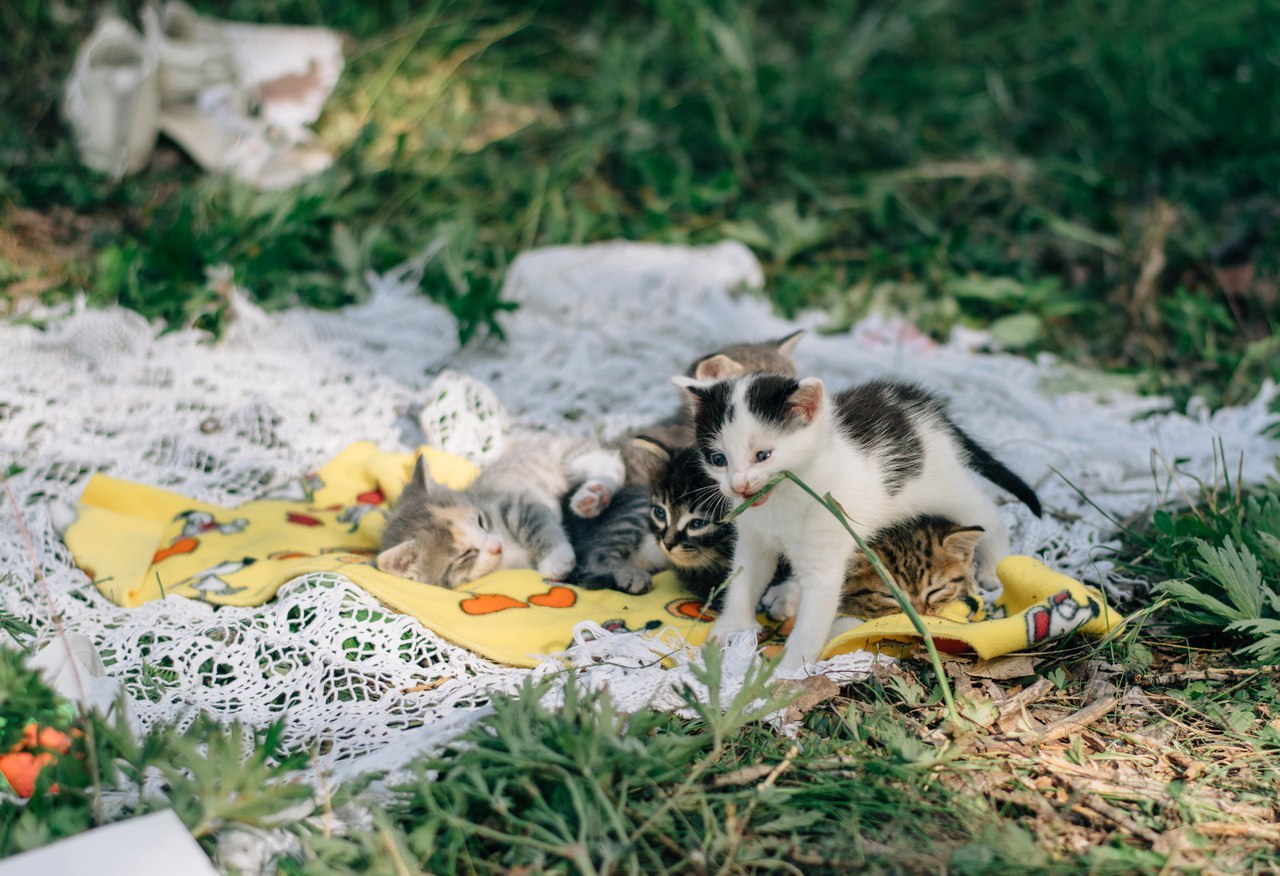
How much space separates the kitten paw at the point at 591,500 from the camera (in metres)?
3.18

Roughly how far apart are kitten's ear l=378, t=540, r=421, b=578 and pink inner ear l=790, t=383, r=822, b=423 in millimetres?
1155

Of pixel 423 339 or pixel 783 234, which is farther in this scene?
pixel 783 234

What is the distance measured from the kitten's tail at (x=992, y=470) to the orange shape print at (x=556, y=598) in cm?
108

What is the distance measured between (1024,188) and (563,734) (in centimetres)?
427

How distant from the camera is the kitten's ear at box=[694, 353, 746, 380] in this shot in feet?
9.62

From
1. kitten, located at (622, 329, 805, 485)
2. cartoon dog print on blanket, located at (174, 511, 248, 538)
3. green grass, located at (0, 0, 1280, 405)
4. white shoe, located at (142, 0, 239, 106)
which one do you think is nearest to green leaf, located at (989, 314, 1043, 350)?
green grass, located at (0, 0, 1280, 405)

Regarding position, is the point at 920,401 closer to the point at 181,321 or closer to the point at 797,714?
the point at 797,714

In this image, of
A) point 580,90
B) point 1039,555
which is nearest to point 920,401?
point 1039,555

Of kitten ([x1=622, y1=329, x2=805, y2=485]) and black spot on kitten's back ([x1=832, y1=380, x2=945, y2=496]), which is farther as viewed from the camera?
kitten ([x1=622, y1=329, x2=805, y2=485])

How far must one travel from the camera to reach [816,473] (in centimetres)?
236

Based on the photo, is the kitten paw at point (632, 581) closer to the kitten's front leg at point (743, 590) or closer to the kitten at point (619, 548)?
the kitten at point (619, 548)

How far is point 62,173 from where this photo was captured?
5.17 m

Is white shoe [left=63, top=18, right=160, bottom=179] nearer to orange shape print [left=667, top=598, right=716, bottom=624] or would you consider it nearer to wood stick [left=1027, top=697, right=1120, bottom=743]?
orange shape print [left=667, top=598, right=716, bottom=624]

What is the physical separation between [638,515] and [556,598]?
0.41 meters
